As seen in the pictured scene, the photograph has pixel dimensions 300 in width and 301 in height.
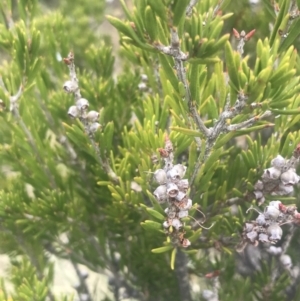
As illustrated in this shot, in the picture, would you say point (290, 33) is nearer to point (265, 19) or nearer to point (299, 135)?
point (299, 135)

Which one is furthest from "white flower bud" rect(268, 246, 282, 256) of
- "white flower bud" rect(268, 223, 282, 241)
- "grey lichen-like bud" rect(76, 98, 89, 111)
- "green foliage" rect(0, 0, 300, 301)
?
"grey lichen-like bud" rect(76, 98, 89, 111)

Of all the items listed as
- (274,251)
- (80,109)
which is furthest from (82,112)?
(274,251)

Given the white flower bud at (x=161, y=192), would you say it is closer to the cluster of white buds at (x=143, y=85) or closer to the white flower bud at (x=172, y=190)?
the white flower bud at (x=172, y=190)

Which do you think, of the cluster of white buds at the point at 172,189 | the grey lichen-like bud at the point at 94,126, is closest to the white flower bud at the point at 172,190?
the cluster of white buds at the point at 172,189

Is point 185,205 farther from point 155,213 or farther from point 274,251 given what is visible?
point 274,251

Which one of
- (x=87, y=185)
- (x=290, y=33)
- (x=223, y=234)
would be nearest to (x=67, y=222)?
(x=87, y=185)

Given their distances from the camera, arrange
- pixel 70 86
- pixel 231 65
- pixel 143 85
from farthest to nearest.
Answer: pixel 143 85 → pixel 70 86 → pixel 231 65
